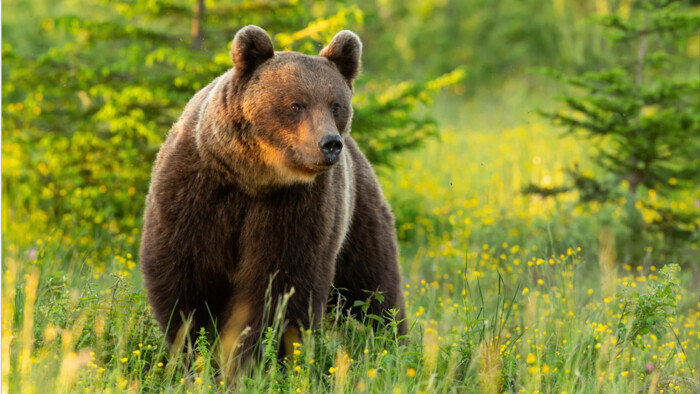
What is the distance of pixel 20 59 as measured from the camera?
780 centimetres

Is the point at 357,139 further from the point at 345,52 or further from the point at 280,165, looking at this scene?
the point at 280,165

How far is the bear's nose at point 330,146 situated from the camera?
410 centimetres

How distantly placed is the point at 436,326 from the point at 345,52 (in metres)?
2.30

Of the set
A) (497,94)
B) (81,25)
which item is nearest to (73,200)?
(81,25)

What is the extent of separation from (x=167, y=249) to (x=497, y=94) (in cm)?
1598

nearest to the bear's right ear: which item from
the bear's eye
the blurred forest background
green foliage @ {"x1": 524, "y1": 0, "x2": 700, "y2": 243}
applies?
the bear's eye

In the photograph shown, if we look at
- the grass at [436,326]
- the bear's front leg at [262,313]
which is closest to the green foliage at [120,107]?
the grass at [436,326]

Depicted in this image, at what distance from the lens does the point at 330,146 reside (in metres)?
4.12

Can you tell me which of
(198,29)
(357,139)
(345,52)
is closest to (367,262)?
(345,52)

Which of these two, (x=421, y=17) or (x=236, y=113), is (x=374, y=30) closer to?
(x=421, y=17)

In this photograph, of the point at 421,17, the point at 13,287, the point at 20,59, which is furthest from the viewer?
the point at 421,17

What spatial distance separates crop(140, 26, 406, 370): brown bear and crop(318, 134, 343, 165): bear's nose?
74 mm

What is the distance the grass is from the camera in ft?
13.1

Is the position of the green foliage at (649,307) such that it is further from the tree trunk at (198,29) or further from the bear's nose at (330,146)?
the tree trunk at (198,29)
